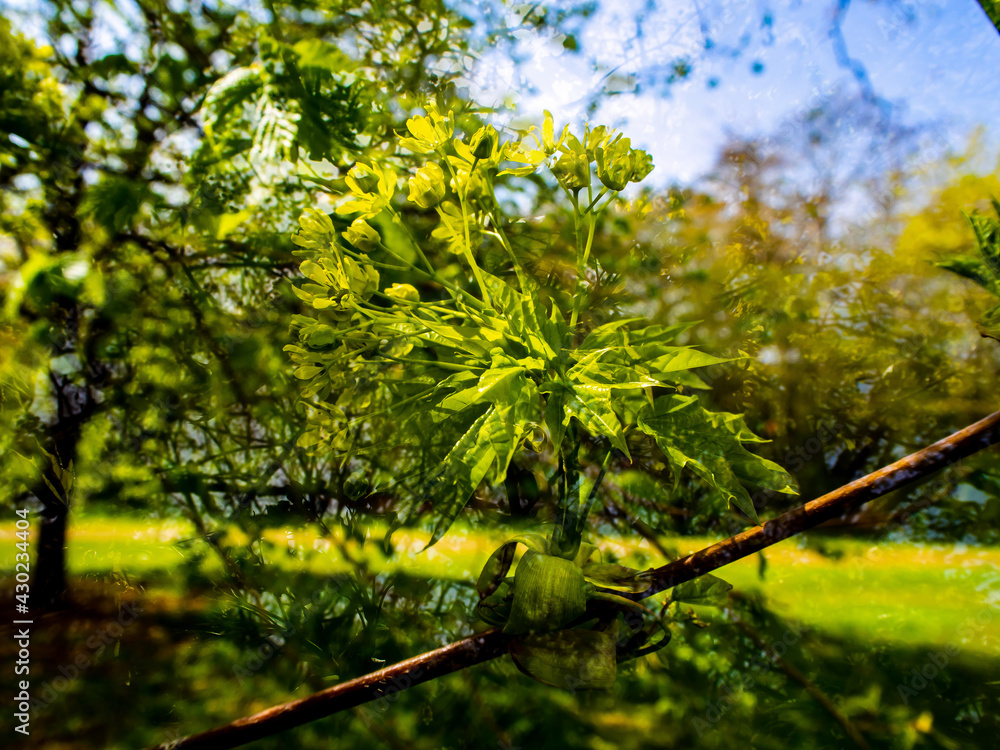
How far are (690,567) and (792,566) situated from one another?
1.49 feet

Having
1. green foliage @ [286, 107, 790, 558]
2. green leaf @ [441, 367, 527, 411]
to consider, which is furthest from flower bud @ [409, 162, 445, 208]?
green leaf @ [441, 367, 527, 411]

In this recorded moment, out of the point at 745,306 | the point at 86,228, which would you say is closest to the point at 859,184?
the point at 745,306

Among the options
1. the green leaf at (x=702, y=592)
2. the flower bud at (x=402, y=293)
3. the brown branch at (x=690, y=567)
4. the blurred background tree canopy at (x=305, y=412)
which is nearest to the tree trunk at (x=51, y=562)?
the blurred background tree canopy at (x=305, y=412)

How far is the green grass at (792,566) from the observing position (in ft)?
1.64

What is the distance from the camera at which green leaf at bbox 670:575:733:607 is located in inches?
11.8

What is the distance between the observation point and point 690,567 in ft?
0.77

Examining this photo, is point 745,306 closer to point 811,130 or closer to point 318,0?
point 811,130

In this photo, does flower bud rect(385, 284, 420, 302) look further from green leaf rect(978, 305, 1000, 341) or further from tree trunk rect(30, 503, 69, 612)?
tree trunk rect(30, 503, 69, 612)

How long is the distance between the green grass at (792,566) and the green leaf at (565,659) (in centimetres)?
25

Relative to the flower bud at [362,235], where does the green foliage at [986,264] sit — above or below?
below

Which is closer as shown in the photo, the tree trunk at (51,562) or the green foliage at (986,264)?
the green foliage at (986,264)

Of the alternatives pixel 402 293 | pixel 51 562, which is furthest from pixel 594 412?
pixel 51 562

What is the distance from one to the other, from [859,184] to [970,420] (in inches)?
11.7

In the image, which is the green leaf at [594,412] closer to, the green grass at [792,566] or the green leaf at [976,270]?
the green leaf at [976,270]
